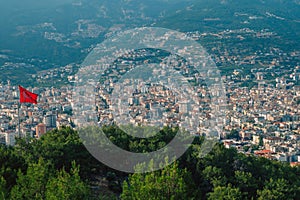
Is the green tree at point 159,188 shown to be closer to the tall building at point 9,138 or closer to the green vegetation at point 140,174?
the green vegetation at point 140,174

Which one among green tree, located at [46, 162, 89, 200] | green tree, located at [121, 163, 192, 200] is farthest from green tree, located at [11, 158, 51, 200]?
green tree, located at [121, 163, 192, 200]

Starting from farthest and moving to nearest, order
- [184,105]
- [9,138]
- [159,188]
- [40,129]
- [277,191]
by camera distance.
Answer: [184,105], [40,129], [9,138], [277,191], [159,188]

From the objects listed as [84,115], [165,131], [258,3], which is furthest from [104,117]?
[258,3]

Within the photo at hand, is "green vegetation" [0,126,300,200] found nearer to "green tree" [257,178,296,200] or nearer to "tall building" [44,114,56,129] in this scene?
"green tree" [257,178,296,200]

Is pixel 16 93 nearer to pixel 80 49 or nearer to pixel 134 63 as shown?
pixel 134 63

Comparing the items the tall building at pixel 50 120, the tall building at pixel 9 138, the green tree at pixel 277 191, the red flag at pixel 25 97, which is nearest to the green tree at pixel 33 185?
the green tree at pixel 277 191

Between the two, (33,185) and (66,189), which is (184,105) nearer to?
(33,185)

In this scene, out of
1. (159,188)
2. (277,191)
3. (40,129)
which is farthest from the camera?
(40,129)

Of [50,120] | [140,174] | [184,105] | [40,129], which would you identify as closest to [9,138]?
[40,129]

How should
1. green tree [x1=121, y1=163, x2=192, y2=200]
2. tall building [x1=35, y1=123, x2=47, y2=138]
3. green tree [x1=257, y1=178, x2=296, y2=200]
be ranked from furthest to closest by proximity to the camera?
tall building [x1=35, y1=123, x2=47, y2=138] → green tree [x1=257, y1=178, x2=296, y2=200] → green tree [x1=121, y1=163, x2=192, y2=200]
